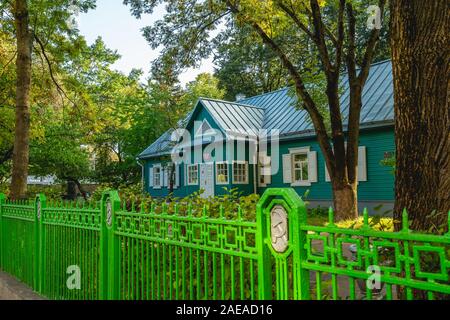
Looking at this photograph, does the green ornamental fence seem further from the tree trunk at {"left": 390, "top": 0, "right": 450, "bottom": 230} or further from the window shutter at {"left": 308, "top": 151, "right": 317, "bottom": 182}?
the window shutter at {"left": 308, "top": 151, "right": 317, "bottom": 182}

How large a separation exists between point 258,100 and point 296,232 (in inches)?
1006

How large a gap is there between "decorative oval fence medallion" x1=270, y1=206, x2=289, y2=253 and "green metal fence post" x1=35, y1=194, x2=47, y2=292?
14.7 ft

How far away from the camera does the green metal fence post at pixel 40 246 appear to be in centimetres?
591

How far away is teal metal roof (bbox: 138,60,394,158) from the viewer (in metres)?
17.7

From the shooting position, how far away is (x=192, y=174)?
25766mm

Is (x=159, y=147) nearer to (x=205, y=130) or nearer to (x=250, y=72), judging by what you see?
(x=205, y=130)

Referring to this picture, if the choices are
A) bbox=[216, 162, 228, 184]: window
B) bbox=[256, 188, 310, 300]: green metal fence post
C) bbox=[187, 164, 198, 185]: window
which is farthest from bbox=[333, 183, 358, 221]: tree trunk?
bbox=[187, 164, 198, 185]: window

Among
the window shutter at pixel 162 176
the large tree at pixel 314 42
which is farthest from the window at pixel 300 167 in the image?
the window shutter at pixel 162 176

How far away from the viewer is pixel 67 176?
27281mm

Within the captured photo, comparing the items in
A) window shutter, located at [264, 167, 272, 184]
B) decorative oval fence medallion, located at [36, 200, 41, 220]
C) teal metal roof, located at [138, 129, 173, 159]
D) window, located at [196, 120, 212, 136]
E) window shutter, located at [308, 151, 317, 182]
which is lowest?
decorative oval fence medallion, located at [36, 200, 41, 220]

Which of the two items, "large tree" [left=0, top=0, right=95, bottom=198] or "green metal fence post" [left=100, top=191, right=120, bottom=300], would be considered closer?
"green metal fence post" [left=100, top=191, right=120, bottom=300]

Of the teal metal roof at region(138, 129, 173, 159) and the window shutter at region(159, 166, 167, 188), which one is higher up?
the teal metal roof at region(138, 129, 173, 159)
